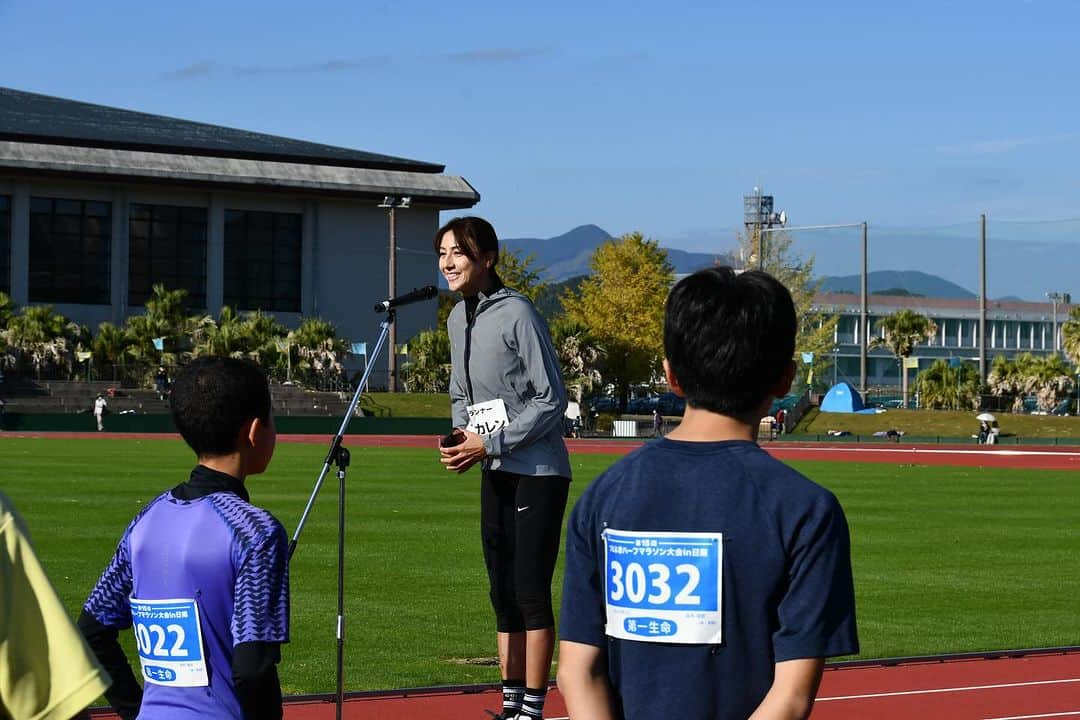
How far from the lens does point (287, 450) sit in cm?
4500

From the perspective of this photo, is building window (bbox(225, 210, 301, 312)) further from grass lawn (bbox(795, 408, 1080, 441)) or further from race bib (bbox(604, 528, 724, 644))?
race bib (bbox(604, 528, 724, 644))

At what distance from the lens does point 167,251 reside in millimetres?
92000

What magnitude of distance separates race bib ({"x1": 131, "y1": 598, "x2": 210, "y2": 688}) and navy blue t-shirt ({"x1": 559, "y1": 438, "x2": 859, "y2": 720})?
1.06 m

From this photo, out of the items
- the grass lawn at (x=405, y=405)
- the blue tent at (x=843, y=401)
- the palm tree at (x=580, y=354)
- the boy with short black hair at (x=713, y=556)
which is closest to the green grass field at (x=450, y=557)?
the boy with short black hair at (x=713, y=556)

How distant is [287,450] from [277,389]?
30.8m

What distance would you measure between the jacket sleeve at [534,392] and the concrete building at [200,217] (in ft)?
260

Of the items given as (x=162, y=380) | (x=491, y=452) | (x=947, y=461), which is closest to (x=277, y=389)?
(x=162, y=380)

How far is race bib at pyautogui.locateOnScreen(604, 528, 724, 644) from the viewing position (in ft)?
11.1

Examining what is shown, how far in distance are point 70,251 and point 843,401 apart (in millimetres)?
41180

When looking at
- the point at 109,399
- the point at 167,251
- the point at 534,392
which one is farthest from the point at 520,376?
the point at 167,251

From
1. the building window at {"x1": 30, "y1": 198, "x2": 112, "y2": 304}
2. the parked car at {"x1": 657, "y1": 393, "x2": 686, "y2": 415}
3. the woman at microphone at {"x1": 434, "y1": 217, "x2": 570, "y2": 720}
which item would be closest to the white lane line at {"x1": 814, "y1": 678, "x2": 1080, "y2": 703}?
the woman at microphone at {"x1": 434, "y1": 217, "x2": 570, "y2": 720}

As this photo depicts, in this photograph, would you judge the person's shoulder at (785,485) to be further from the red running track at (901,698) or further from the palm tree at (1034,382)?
the palm tree at (1034,382)

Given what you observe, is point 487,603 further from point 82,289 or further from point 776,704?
point 82,289

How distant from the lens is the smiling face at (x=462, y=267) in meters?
7.49
